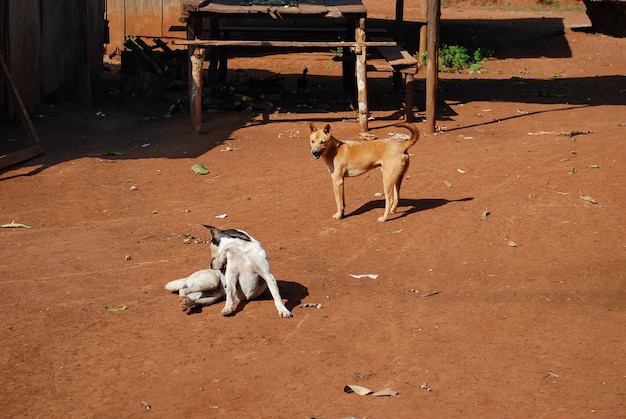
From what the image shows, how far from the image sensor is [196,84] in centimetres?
1473

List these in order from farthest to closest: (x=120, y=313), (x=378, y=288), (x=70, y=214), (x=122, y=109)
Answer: (x=122, y=109) < (x=70, y=214) < (x=378, y=288) < (x=120, y=313)

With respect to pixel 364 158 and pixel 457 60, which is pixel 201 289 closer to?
pixel 364 158

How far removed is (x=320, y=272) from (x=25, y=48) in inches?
351

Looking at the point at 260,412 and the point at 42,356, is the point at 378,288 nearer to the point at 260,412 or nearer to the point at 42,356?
the point at 260,412

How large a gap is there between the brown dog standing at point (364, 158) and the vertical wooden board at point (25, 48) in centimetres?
679

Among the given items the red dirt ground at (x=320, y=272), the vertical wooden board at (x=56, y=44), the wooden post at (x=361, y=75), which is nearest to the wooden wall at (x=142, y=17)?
the vertical wooden board at (x=56, y=44)

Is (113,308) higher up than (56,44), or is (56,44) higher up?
(56,44)

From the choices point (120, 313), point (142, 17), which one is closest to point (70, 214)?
point (120, 313)

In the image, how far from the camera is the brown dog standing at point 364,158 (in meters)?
9.95

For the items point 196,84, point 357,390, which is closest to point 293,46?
point 196,84

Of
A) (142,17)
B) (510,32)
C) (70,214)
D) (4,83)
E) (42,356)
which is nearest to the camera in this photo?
(42,356)

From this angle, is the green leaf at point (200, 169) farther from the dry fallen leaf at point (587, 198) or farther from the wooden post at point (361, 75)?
the dry fallen leaf at point (587, 198)

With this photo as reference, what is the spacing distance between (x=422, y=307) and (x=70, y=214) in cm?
492

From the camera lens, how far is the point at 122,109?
1708 cm
